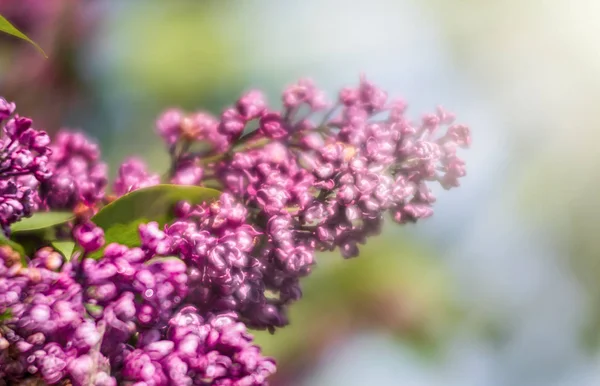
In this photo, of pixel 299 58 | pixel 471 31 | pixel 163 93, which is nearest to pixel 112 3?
pixel 163 93

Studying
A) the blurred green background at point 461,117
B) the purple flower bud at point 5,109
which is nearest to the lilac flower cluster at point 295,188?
the purple flower bud at point 5,109

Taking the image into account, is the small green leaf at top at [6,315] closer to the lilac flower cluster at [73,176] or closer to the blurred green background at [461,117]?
the lilac flower cluster at [73,176]

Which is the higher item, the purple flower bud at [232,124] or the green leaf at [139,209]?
the purple flower bud at [232,124]

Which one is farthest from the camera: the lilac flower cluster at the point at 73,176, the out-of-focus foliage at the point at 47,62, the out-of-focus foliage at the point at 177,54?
the out-of-focus foliage at the point at 177,54

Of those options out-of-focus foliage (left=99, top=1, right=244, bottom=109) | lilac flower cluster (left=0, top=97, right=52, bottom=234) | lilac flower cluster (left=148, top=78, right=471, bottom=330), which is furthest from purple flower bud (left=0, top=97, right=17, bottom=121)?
out-of-focus foliage (left=99, top=1, right=244, bottom=109)

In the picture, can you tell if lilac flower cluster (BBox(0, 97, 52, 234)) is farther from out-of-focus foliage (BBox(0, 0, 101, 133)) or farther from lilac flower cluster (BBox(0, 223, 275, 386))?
out-of-focus foliage (BBox(0, 0, 101, 133))

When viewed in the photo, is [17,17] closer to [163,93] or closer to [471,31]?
[163,93]

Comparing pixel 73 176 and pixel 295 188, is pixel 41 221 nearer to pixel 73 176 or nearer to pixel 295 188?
pixel 73 176
